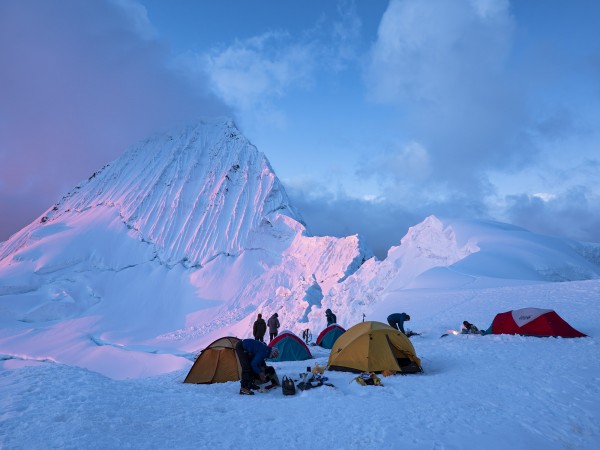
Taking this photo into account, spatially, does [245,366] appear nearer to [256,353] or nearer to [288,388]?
[256,353]

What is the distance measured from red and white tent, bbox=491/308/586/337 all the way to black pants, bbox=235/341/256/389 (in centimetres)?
938

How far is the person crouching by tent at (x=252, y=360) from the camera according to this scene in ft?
26.7

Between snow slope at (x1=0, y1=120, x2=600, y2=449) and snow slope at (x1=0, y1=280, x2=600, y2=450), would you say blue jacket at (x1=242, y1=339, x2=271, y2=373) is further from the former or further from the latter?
snow slope at (x1=0, y1=120, x2=600, y2=449)

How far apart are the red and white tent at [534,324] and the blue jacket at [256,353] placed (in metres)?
9.03

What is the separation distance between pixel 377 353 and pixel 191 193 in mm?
59909

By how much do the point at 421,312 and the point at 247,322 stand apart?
21703 mm

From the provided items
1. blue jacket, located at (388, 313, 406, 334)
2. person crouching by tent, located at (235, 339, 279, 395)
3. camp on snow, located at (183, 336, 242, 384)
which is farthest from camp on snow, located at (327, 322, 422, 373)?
blue jacket, located at (388, 313, 406, 334)

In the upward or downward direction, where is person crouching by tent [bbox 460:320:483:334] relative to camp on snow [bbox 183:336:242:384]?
upward

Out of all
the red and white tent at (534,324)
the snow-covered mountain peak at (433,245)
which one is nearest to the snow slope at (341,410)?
the red and white tent at (534,324)

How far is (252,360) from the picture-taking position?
8.38 m

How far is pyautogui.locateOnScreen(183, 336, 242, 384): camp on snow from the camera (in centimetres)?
977

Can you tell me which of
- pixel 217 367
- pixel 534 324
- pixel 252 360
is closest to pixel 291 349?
pixel 217 367

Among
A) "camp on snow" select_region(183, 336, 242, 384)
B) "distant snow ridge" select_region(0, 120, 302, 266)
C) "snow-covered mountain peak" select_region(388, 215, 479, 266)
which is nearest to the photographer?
"camp on snow" select_region(183, 336, 242, 384)

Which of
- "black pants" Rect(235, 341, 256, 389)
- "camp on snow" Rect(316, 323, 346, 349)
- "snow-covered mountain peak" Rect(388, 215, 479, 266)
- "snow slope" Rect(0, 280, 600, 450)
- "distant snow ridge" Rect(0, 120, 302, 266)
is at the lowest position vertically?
"snow slope" Rect(0, 280, 600, 450)
